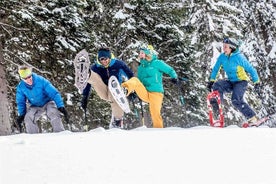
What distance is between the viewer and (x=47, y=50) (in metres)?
13.0

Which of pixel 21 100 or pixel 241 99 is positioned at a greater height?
pixel 21 100

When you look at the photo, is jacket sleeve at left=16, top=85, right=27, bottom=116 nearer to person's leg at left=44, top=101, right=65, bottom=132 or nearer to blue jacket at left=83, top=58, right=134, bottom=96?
person's leg at left=44, top=101, right=65, bottom=132

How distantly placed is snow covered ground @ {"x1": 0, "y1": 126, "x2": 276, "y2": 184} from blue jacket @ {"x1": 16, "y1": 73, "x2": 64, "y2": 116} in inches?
102

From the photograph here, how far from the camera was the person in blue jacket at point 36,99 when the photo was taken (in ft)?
28.3

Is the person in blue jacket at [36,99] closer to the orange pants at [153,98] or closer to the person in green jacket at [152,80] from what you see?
the orange pants at [153,98]

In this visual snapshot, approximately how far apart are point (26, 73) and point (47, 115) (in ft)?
3.08

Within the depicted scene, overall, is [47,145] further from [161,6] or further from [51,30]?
[161,6]

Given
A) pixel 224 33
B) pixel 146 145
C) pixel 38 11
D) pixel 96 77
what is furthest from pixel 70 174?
pixel 224 33

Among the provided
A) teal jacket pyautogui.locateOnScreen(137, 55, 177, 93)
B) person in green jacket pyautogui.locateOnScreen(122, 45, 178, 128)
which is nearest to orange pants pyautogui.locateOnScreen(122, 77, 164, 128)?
person in green jacket pyautogui.locateOnScreen(122, 45, 178, 128)

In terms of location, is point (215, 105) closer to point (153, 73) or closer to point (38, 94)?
point (153, 73)

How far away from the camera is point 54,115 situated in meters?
8.79

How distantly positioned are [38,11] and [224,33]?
7426 millimetres

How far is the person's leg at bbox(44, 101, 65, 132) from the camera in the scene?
878 cm

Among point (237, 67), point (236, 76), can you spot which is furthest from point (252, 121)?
point (237, 67)
